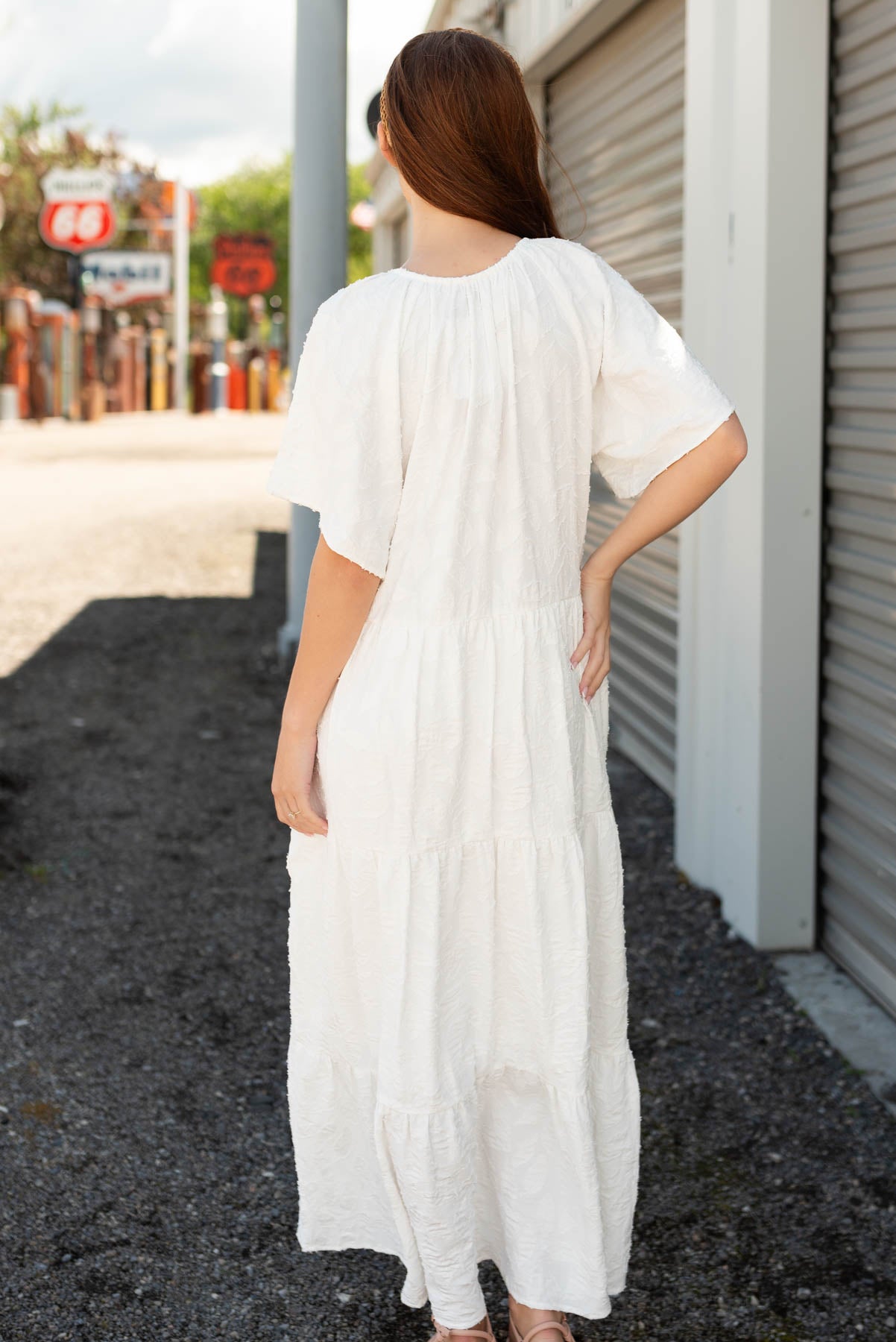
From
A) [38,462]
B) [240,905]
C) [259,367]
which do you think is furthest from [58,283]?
[240,905]

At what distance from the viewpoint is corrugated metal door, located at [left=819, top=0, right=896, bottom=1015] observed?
3582 millimetres

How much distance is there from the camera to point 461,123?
1947 mm

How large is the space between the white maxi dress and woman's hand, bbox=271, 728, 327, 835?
0.02 m

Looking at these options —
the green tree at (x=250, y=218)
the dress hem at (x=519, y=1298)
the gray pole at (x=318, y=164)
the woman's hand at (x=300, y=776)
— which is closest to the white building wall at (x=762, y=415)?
the dress hem at (x=519, y=1298)

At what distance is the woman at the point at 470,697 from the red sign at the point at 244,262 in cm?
5515

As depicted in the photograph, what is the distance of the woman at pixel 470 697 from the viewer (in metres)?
1.97

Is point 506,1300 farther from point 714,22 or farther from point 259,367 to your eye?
point 259,367

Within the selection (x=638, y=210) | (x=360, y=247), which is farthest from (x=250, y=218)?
(x=638, y=210)

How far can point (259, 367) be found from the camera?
46.0m

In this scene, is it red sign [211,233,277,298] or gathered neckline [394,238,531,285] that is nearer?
gathered neckline [394,238,531,285]

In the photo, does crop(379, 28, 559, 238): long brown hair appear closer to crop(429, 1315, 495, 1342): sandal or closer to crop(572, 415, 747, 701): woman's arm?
crop(572, 415, 747, 701): woman's arm

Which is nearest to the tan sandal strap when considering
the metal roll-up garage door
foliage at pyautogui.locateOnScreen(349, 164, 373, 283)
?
the metal roll-up garage door

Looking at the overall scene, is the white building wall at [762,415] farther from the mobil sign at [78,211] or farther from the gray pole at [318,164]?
the mobil sign at [78,211]

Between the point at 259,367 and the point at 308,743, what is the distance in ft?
148
